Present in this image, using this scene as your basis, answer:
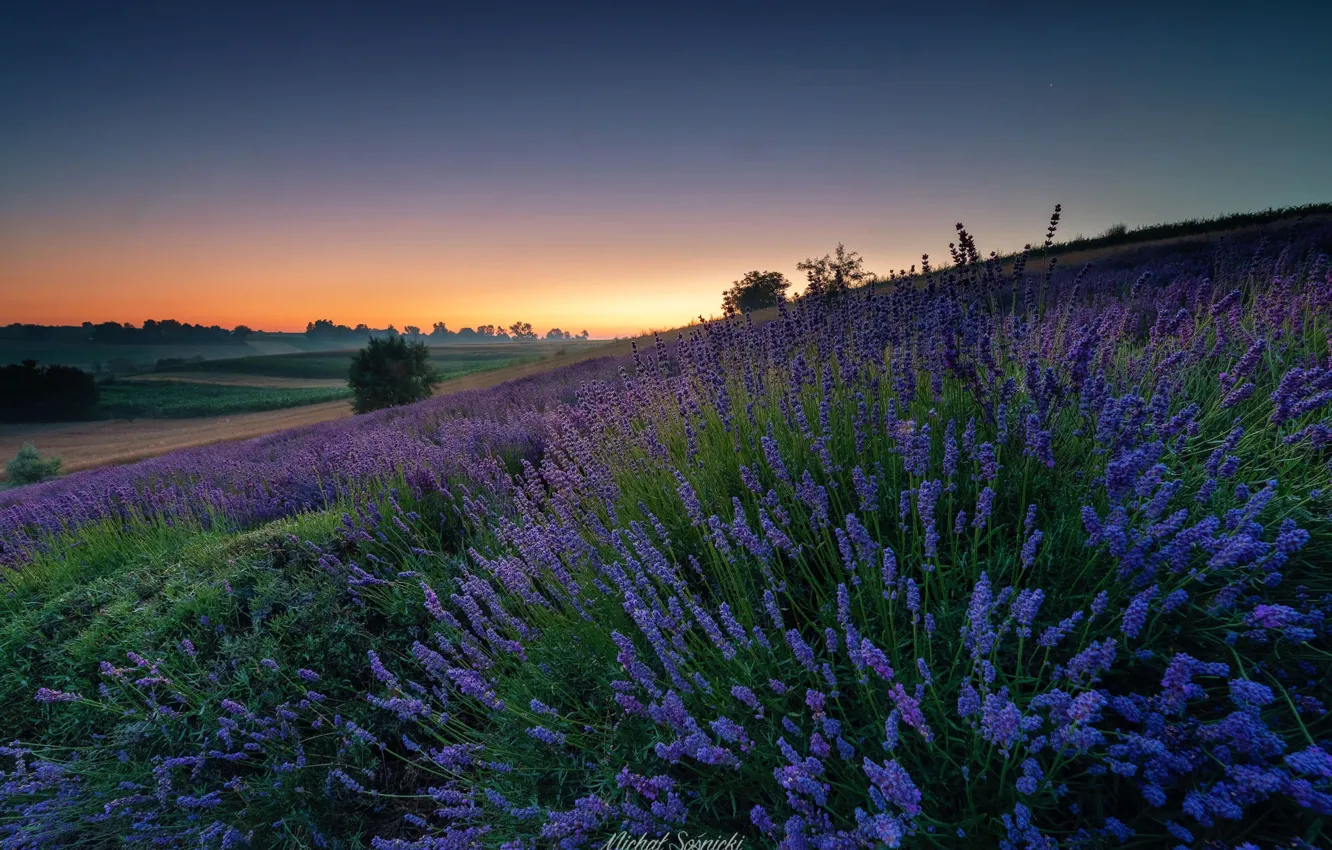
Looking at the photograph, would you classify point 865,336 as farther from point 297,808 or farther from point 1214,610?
point 297,808

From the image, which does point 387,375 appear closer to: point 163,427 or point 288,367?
point 163,427

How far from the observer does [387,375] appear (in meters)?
30.2

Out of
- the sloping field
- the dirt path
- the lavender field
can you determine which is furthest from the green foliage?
the sloping field

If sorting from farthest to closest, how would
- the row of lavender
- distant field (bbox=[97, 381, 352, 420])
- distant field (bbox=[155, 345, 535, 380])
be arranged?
distant field (bbox=[155, 345, 535, 380]) → distant field (bbox=[97, 381, 352, 420]) → the row of lavender

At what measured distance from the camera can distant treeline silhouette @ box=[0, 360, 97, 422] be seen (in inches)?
1597

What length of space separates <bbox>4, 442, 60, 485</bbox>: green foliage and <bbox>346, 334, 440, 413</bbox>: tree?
1200 cm

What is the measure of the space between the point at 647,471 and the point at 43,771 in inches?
128

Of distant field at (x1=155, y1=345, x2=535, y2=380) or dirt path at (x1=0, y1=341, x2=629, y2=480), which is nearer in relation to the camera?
dirt path at (x1=0, y1=341, x2=629, y2=480)

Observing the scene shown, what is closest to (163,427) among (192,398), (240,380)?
(192,398)

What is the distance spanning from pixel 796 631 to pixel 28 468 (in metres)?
29.5

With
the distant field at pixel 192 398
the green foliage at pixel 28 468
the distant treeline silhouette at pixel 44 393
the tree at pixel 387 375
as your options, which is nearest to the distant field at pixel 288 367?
the distant field at pixel 192 398

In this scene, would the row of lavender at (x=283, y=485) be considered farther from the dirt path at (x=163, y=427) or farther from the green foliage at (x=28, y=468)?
the dirt path at (x=163, y=427)

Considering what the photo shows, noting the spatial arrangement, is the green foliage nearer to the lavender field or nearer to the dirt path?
the dirt path

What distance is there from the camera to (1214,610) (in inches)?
50.6
